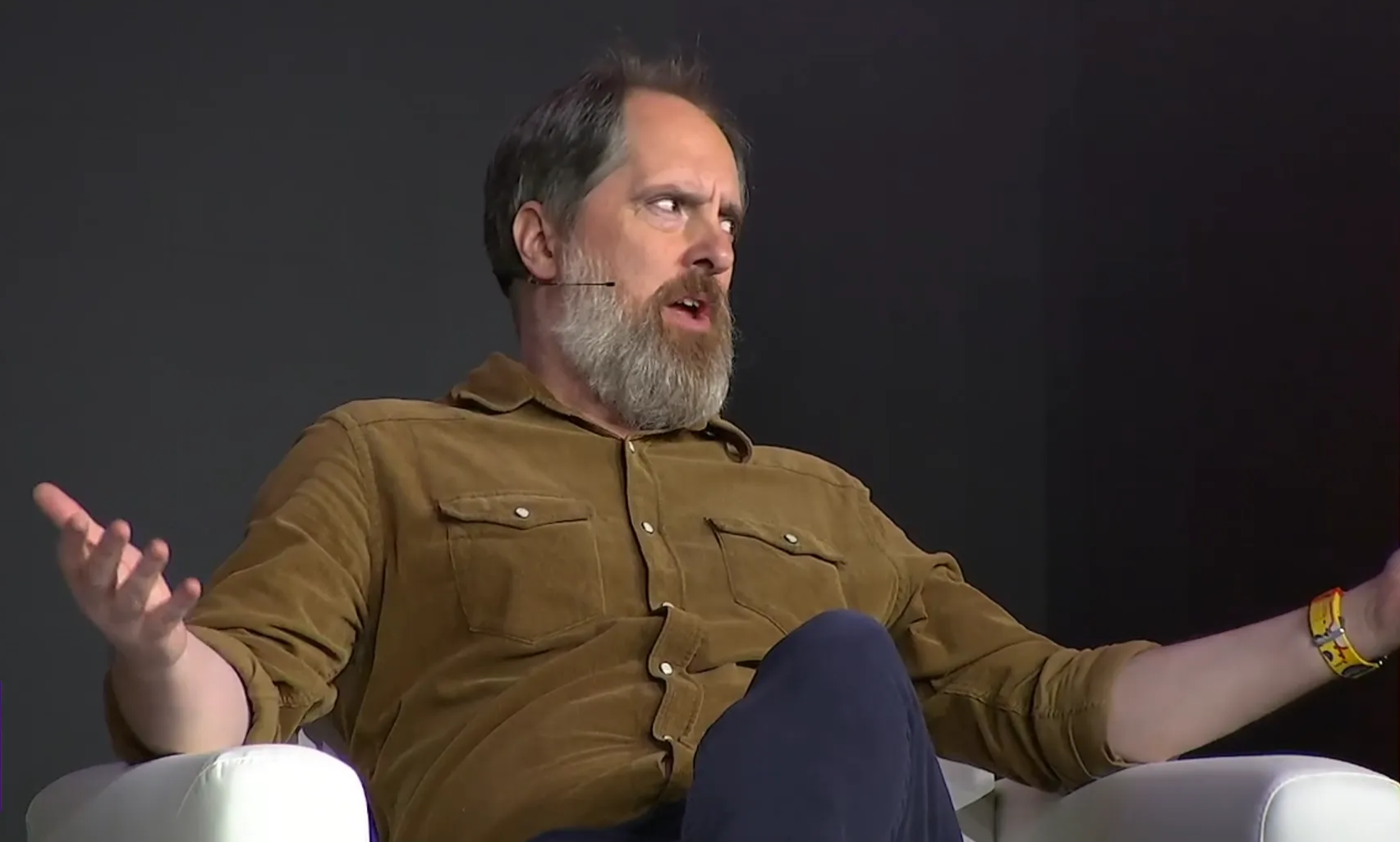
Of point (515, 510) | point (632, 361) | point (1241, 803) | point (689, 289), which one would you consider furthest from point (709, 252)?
point (1241, 803)

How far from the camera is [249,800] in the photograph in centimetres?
92

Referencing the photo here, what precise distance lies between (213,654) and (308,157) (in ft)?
4.02

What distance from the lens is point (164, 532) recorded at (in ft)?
6.70

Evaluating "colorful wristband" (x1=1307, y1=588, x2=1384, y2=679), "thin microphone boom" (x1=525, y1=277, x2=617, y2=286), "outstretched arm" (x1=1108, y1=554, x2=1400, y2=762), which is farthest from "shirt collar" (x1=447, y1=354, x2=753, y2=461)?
"colorful wristband" (x1=1307, y1=588, x2=1384, y2=679)

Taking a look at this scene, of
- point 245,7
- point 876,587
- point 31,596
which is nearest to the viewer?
point 876,587

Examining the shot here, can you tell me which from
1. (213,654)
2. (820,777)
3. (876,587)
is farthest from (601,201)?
(820,777)

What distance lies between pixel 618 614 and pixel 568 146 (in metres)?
0.53

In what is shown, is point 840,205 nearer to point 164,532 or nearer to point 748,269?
point 748,269

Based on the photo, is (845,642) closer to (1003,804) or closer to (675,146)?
(1003,804)

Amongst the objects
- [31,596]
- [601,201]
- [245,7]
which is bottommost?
[31,596]

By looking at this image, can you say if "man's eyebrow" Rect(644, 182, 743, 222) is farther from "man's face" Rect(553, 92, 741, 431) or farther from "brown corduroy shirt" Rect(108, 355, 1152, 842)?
"brown corduroy shirt" Rect(108, 355, 1152, 842)

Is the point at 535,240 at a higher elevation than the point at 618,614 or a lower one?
higher

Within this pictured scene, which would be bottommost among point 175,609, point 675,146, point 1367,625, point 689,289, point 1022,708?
point 1022,708

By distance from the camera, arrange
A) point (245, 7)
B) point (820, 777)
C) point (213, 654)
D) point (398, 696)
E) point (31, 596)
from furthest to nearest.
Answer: point (245, 7) → point (31, 596) → point (398, 696) → point (213, 654) → point (820, 777)
